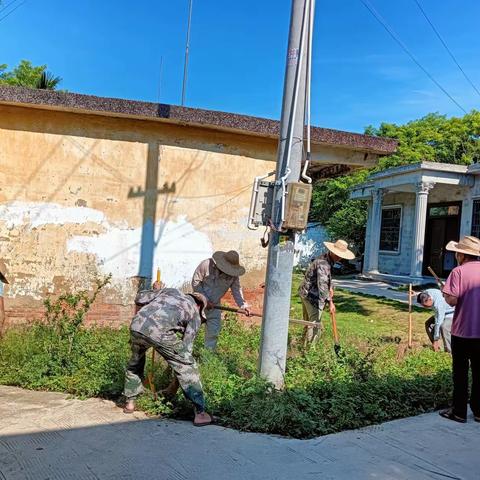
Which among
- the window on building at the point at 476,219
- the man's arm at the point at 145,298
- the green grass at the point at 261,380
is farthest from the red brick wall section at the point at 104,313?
the window on building at the point at 476,219

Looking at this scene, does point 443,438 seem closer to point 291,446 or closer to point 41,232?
point 291,446

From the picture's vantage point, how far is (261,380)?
15.8ft

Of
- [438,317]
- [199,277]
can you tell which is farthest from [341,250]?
[199,277]

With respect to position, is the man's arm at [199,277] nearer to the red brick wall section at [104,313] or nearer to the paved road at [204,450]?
the red brick wall section at [104,313]

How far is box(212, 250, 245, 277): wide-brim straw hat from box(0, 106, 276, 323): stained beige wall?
1.06m

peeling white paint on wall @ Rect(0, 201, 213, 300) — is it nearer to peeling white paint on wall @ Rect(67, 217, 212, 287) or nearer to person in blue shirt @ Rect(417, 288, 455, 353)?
peeling white paint on wall @ Rect(67, 217, 212, 287)

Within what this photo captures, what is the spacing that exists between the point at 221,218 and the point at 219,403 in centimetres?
352

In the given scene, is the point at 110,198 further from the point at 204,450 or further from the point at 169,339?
the point at 204,450

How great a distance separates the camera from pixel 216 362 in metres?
5.27

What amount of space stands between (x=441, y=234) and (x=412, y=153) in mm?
6516

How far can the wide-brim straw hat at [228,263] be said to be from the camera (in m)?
6.41

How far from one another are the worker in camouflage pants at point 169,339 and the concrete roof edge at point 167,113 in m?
3.04

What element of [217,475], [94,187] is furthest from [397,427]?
[94,187]

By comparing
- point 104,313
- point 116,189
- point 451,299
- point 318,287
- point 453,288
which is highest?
point 116,189
